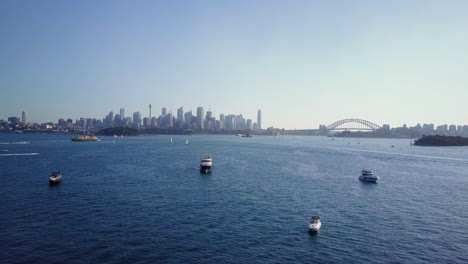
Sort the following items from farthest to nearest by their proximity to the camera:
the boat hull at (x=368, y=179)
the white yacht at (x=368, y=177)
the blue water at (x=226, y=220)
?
the white yacht at (x=368, y=177) → the boat hull at (x=368, y=179) → the blue water at (x=226, y=220)

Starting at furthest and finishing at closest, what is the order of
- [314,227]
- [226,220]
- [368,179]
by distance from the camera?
[368,179]
[226,220]
[314,227]

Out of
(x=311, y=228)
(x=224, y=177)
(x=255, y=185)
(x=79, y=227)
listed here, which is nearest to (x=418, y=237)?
(x=311, y=228)

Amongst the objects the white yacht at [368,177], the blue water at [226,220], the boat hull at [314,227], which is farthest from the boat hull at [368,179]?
the boat hull at [314,227]

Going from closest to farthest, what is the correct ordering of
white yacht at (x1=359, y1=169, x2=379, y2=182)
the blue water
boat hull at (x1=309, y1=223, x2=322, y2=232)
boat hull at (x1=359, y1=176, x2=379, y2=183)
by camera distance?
the blue water
boat hull at (x1=309, y1=223, x2=322, y2=232)
boat hull at (x1=359, y1=176, x2=379, y2=183)
white yacht at (x1=359, y1=169, x2=379, y2=182)

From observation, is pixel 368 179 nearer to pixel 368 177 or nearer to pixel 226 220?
pixel 368 177

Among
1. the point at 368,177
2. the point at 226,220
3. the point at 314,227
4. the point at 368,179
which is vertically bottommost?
the point at 226,220

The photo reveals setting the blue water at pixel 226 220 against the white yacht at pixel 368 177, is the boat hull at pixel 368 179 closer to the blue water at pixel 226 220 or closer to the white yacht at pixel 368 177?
the white yacht at pixel 368 177

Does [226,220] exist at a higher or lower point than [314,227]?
lower

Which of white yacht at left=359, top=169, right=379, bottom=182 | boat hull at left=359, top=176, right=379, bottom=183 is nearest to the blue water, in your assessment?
boat hull at left=359, top=176, right=379, bottom=183

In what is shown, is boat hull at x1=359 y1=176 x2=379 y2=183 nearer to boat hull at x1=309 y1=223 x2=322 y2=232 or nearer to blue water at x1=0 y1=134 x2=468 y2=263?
blue water at x1=0 y1=134 x2=468 y2=263

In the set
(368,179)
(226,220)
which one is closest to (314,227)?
(226,220)

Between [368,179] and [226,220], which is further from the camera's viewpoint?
[368,179]
